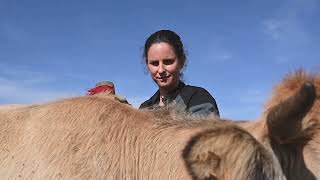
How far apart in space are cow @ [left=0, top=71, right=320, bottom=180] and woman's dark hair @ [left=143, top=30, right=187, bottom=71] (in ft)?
8.06

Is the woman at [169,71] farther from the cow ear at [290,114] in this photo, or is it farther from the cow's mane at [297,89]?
the cow ear at [290,114]

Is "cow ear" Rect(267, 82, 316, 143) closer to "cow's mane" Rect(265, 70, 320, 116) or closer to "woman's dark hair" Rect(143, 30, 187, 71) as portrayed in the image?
"cow's mane" Rect(265, 70, 320, 116)

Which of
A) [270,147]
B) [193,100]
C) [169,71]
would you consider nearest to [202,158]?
[270,147]

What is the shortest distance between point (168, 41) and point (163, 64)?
1.36ft

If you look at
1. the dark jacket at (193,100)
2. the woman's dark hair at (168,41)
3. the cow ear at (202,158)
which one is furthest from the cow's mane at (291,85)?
the woman's dark hair at (168,41)

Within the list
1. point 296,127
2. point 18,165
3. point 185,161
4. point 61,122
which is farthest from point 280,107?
point 18,165

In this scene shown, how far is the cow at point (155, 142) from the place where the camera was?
4488 mm

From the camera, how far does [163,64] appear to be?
26.3ft

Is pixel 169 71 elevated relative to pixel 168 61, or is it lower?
lower

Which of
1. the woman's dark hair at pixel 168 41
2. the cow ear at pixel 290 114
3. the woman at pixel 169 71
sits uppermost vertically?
the woman's dark hair at pixel 168 41

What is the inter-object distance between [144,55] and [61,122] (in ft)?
10.9

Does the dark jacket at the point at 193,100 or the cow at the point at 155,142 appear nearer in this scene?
the cow at the point at 155,142

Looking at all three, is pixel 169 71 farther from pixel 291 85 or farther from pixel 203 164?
pixel 203 164

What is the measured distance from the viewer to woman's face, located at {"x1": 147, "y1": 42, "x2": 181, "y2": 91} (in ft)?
26.2
